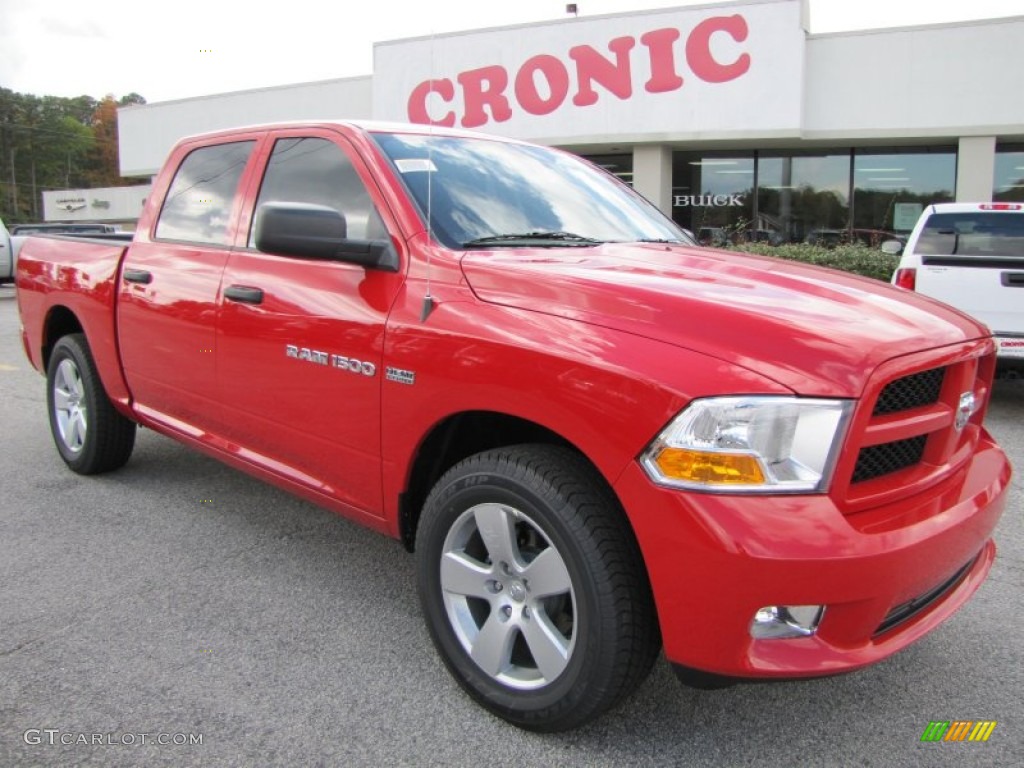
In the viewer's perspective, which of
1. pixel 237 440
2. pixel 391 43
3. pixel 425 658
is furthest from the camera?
pixel 391 43

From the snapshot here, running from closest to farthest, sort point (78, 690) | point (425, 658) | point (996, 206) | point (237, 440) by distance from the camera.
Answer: point (78, 690), point (425, 658), point (237, 440), point (996, 206)

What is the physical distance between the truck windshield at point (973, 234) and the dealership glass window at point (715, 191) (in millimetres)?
11705

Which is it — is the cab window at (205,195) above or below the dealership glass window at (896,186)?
below

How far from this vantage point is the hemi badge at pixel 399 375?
8.90 ft

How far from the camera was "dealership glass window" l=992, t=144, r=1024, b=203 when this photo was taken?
17297 millimetres

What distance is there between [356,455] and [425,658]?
2.48 feet

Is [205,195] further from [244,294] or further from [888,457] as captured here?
[888,457]

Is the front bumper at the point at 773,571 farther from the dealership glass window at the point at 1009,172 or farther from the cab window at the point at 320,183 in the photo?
the dealership glass window at the point at 1009,172

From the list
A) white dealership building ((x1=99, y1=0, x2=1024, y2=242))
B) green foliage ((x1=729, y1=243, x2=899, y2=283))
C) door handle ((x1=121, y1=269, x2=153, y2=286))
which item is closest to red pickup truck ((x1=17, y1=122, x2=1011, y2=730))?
door handle ((x1=121, y1=269, x2=153, y2=286))

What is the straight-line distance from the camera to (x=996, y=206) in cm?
724

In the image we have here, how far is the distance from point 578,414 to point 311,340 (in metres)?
1.28

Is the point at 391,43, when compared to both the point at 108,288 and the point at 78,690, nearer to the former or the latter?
the point at 108,288

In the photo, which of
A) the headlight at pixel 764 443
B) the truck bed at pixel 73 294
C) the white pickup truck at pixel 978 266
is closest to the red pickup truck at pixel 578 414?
the headlight at pixel 764 443

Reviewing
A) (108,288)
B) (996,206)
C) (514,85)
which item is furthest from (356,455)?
(514,85)
